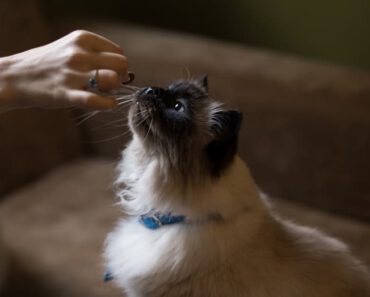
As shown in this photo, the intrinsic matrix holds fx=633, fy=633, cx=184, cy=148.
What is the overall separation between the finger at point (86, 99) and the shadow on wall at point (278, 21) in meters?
1.16

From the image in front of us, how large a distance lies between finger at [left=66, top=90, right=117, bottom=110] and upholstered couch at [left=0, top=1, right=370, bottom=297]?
2.18 ft

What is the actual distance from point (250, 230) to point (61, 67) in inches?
17.2

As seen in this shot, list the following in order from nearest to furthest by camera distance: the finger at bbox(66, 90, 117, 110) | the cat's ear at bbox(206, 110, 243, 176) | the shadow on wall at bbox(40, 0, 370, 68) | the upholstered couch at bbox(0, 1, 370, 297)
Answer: the finger at bbox(66, 90, 117, 110) → the cat's ear at bbox(206, 110, 243, 176) → the upholstered couch at bbox(0, 1, 370, 297) → the shadow on wall at bbox(40, 0, 370, 68)

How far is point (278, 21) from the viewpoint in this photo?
2.09 metres

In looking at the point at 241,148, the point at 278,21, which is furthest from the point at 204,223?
the point at 278,21

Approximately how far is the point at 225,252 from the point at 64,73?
1.37ft

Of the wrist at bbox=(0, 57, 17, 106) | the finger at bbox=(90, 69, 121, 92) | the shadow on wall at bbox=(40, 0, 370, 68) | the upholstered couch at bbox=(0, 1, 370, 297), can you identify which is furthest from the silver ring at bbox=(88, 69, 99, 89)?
the shadow on wall at bbox=(40, 0, 370, 68)

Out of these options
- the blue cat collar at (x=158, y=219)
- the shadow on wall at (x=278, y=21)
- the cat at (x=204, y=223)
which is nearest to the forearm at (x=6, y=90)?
the cat at (x=204, y=223)

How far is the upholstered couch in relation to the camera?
1.48 metres

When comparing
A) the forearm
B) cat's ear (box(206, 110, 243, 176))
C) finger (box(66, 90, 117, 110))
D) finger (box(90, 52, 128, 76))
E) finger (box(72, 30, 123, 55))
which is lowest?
cat's ear (box(206, 110, 243, 176))

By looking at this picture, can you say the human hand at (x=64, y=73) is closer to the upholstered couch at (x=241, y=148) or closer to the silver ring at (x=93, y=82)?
the silver ring at (x=93, y=82)

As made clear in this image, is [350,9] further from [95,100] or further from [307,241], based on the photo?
[95,100]

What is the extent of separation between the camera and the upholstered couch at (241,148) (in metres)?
1.48

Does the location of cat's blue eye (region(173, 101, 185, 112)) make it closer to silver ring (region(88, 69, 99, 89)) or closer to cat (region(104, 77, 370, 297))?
cat (region(104, 77, 370, 297))
